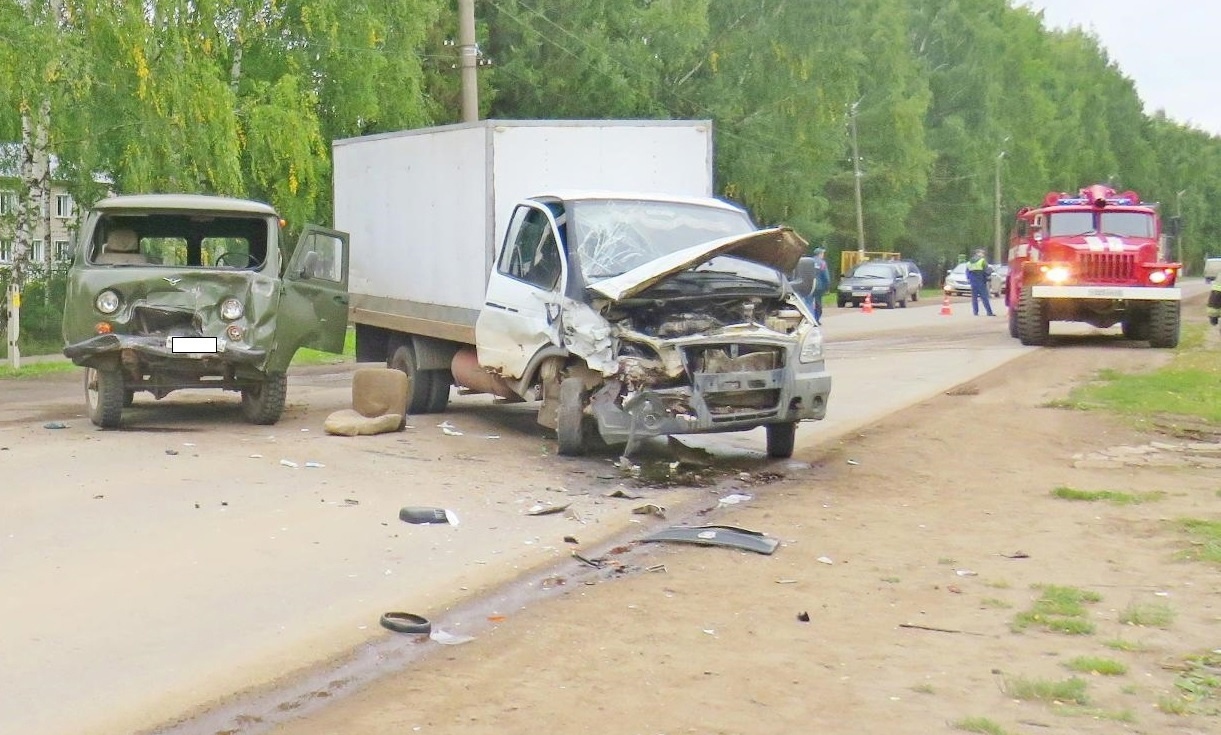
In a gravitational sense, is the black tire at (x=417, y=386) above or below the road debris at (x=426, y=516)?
above

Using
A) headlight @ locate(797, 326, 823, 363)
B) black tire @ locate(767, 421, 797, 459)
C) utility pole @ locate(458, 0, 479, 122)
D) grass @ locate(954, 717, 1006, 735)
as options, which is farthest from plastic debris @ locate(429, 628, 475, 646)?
utility pole @ locate(458, 0, 479, 122)

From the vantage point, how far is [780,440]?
12.3 metres

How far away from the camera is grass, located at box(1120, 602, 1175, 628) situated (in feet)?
22.5

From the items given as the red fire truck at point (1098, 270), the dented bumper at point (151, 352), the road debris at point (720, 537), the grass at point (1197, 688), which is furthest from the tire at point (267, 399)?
the red fire truck at point (1098, 270)

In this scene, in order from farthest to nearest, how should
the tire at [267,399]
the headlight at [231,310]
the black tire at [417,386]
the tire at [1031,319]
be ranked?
the tire at [1031,319] < the black tire at [417,386] < the tire at [267,399] < the headlight at [231,310]

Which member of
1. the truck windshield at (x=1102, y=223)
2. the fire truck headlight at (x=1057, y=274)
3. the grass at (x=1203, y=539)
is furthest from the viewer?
the truck windshield at (x=1102, y=223)

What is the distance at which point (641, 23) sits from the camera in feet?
141

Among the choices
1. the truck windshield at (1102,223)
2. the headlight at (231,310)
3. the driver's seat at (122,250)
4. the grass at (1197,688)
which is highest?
the truck windshield at (1102,223)

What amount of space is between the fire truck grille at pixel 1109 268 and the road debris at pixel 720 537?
18487 millimetres

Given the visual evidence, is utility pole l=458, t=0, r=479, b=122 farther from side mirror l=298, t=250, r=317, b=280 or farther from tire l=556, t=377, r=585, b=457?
tire l=556, t=377, r=585, b=457

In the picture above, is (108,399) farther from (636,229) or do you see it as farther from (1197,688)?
(1197,688)

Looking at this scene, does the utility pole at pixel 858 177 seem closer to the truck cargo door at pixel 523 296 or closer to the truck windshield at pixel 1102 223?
the truck windshield at pixel 1102 223

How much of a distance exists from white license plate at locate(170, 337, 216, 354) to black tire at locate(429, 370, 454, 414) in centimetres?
274

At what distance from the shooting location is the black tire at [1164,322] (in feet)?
84.9
